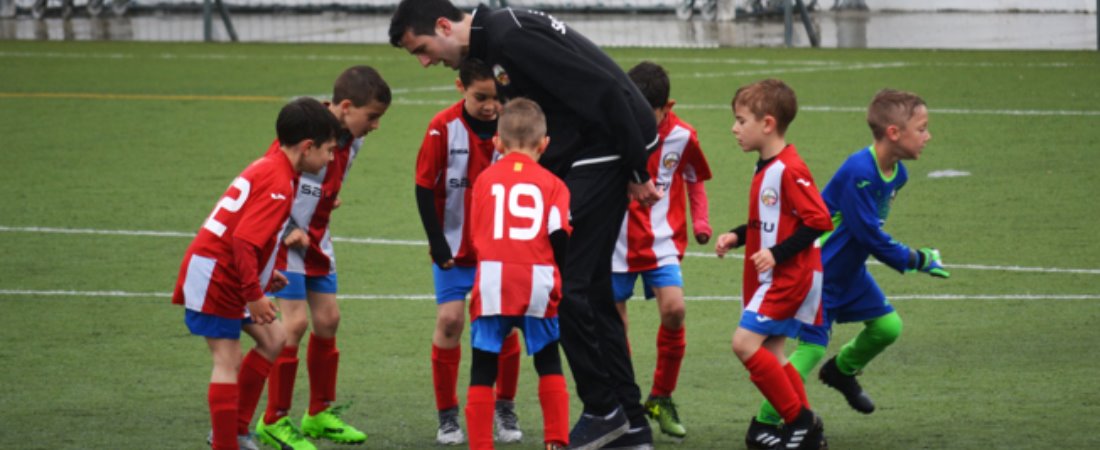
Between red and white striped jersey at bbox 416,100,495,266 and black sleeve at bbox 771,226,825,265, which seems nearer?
black sleeve at bbox 771,226,825,265

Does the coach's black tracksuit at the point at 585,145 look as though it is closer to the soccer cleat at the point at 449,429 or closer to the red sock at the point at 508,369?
the red sock at the point at 508,369

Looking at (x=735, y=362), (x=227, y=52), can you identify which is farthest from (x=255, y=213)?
(x=227, y=52)

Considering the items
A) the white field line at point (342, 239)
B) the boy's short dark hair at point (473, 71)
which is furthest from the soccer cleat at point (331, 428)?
the white field line at point (342, 239)

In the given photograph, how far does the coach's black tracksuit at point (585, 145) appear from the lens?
6.18m

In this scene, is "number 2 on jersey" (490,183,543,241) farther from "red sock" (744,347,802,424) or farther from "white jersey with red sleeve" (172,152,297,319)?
"red sock" (744,347,802,424)

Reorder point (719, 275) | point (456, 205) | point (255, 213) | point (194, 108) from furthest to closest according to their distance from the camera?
point (194, 108) < point (719, 275) < point (456, 205) < point (255, 213)

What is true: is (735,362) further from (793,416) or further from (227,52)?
(227,52)

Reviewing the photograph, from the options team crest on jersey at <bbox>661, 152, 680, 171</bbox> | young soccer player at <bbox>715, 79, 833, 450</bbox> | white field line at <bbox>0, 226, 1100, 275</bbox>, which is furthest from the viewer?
white field line at <bbox>0, 226, 1100, 275</bbox>

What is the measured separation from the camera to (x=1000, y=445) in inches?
252

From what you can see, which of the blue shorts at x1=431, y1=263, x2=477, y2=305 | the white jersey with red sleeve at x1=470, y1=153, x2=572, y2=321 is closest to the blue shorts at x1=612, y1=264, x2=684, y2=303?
the blue shorts at x1=431, y1=263, x2=477, y2=305

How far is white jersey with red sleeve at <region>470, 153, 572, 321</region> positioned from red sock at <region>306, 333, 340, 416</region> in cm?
123

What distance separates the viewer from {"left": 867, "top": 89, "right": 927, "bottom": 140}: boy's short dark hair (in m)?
6.65

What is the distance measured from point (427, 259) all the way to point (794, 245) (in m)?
4.85

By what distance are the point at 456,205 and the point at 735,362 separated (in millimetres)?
1754
